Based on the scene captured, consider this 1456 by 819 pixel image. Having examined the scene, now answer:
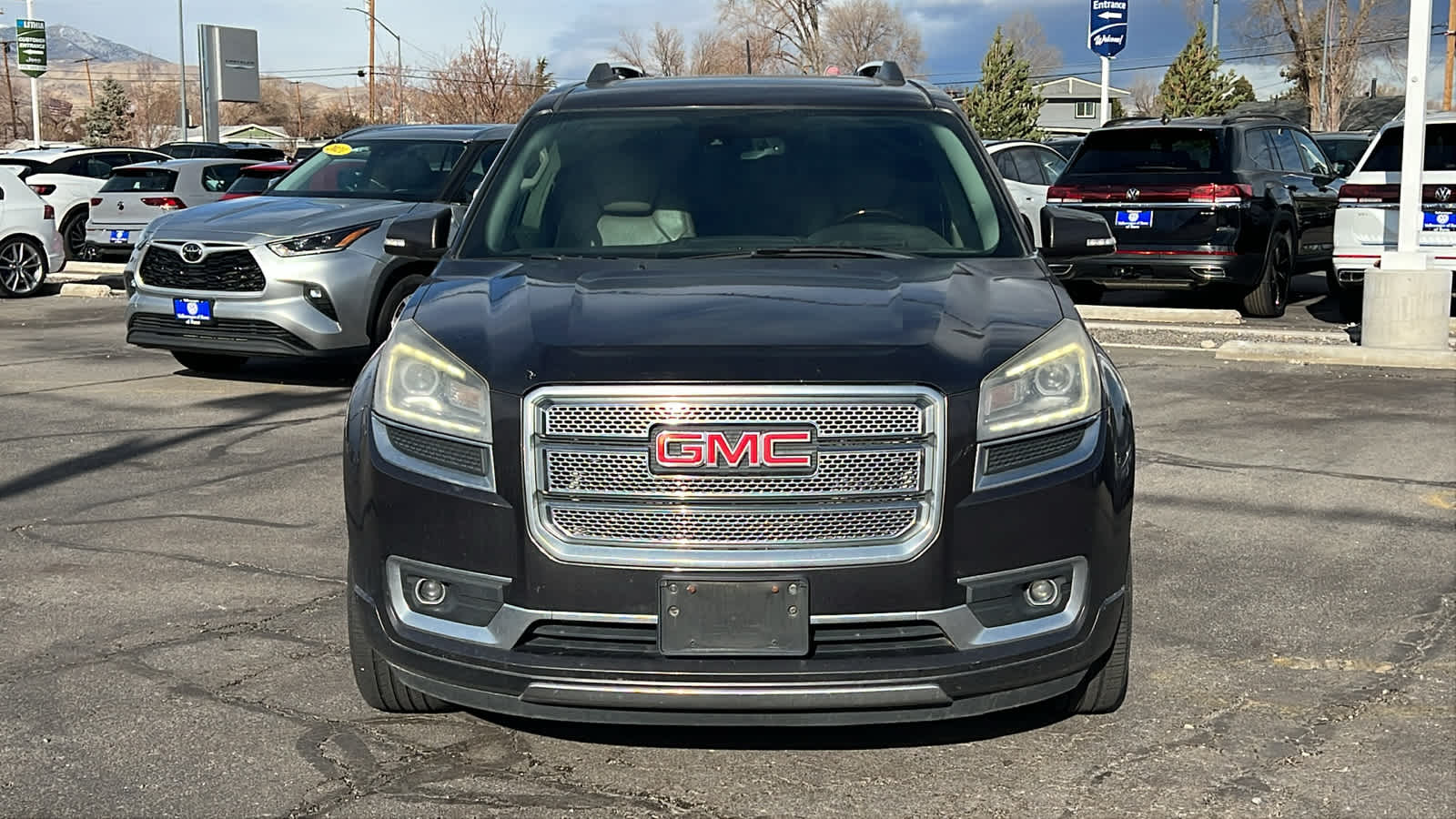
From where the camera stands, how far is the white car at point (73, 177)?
75.8ft

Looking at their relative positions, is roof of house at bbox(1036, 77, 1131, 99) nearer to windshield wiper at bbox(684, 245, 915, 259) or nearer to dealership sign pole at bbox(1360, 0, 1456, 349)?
dealership sign pole at bbox(1360, 0, 1456, 349)

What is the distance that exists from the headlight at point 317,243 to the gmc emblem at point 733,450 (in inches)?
273

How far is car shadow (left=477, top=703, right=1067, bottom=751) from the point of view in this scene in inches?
163

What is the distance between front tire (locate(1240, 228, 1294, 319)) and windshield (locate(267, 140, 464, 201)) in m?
7.09

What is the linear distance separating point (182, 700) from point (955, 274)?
2.48 metres

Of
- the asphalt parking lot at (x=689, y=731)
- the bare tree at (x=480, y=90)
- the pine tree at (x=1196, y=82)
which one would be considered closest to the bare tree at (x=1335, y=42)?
the pine tree at (x=1196, y=82)

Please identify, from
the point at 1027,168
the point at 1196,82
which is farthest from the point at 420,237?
the point at 1196,82

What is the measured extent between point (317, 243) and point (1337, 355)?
7.17m

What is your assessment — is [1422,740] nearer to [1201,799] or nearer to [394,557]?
[1201,799]

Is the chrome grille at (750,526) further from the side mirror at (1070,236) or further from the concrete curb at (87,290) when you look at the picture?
the concrete curb at (87,290)

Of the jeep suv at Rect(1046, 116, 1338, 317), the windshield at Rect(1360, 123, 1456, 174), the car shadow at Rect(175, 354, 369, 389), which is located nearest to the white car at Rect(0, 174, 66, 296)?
the car shadow at Rect(175, 354, 369, 389)

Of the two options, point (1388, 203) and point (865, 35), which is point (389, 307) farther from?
point (865, 35)

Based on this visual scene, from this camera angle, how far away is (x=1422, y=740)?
4164mm

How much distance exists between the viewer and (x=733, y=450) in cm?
352
